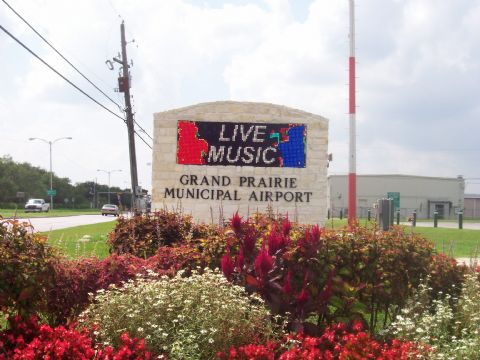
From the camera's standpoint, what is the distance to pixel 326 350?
4859 mm

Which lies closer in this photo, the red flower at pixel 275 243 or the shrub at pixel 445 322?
the shrub at pixel 445 322

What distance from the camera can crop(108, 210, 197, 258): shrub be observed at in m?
10.2

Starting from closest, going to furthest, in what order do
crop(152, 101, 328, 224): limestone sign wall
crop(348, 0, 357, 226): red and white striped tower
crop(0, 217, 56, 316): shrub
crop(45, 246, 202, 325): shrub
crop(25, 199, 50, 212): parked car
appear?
crop(0, 217, 56, 316): shrub < crop(45, 246, 202, 325): shrub < crop(152, 101, 328, 224): limestone sign wall < crop(348, 0, 357, 226): red and white striped tower < crop(25, 199, 50, 212): parked car

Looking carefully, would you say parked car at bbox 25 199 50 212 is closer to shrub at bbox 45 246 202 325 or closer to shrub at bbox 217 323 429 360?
shrub at bbox 45 246 202 325

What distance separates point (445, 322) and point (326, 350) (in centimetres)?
175

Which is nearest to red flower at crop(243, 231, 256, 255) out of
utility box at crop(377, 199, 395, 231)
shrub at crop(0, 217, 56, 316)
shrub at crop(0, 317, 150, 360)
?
shrub at crop(0, 317, 150, 360)

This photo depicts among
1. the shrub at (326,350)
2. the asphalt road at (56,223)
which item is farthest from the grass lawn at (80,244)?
the asphalt road at (56,223)

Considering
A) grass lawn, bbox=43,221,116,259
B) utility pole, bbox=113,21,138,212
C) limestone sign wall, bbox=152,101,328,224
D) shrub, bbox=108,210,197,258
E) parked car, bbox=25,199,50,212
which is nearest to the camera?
grass lawn, bbox=43,221,116,259

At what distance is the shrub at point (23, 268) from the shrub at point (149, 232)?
4345mm

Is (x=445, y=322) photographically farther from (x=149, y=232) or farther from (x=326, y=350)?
(x=149, y=232)

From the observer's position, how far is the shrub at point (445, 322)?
5371 millimetres

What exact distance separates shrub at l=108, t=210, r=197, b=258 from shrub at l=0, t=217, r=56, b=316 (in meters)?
4.35

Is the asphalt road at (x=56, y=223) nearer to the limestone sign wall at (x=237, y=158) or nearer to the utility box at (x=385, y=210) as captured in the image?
the limestone sign wall at (x=237, y=158)

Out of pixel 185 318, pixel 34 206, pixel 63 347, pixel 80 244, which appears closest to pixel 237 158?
pixel 80 244
